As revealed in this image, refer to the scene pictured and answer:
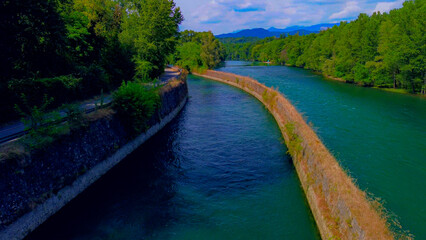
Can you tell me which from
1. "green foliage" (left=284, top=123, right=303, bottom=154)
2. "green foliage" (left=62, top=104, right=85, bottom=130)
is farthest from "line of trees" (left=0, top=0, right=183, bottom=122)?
"green foliage" (left=284, top=123, right=303, bottom=154)

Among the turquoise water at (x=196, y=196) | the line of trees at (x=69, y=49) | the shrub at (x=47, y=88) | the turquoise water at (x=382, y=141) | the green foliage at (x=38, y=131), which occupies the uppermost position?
the line of trees at (x=69, y=49)

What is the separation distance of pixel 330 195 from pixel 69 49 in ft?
94.7

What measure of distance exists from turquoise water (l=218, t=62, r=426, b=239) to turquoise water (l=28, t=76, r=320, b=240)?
5.03 metres

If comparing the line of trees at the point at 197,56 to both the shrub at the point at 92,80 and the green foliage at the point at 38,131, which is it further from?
the green foliage at the point at 38,131

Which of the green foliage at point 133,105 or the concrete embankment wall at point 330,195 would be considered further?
the green foliage at point 133,105

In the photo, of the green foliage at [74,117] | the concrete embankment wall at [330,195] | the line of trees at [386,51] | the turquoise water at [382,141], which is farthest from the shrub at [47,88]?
the line of trees at [386,51]

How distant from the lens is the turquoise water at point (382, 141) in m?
15.8

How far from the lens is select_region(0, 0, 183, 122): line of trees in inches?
711

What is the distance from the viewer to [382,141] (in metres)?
24.2

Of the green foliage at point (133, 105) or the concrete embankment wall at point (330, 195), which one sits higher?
the green foliage at point (133, 105)

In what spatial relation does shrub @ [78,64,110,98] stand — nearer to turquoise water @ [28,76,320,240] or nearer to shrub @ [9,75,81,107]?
shrub @ [9,75,81,107]

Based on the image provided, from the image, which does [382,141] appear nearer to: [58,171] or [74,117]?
[74,117]

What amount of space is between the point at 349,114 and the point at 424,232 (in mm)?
22852

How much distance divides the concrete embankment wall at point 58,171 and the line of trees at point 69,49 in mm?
4488
